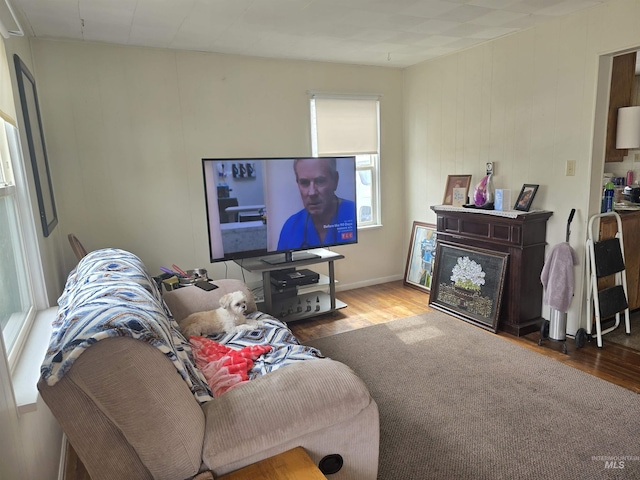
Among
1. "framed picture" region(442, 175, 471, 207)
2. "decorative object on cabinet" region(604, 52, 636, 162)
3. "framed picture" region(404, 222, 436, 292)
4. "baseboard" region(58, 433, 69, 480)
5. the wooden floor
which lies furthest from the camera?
"framed picture" region(404, 222, 436, 292)

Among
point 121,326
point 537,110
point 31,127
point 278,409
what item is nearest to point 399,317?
point 537,110

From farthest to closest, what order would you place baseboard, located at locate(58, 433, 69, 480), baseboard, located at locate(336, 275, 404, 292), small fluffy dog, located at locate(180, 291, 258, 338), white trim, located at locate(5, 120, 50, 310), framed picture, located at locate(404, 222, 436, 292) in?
baseboard, located at locate(336, 275, 404, 292), framed picture, located at locate(404, 222, 436, 292), small fluffy dog, located at locate(180, 291, 258, 338), white trim, located at locate(5, 120, 50, 310), baseboard, located at locate(58, 433, 69, 480)

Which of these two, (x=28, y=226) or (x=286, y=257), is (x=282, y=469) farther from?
(x=286, y=257)

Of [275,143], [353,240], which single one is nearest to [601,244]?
[353,240]

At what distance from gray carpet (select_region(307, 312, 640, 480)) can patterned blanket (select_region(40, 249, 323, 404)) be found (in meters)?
0.69

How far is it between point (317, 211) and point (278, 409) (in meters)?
2.37

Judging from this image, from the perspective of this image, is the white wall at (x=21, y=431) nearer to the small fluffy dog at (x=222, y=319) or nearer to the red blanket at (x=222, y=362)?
the red blanket at (x=222, y=362)

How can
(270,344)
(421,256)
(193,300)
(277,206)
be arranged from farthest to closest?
(421,256) < (277,206) < (193,300) < (270,344)

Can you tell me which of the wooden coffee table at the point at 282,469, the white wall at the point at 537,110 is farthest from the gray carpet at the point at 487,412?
the white wall at the point at 537,110

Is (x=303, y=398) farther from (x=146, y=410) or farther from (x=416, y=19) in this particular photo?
(x=416, y=19)

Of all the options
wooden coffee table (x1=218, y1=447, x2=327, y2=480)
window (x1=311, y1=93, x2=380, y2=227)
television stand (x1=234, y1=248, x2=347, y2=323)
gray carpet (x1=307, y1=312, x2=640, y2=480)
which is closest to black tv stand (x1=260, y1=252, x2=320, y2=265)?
television stand (x1=234, y1=248, x2=347, y2=323)

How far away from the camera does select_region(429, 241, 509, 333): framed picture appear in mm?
3307

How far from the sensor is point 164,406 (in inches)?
46.4

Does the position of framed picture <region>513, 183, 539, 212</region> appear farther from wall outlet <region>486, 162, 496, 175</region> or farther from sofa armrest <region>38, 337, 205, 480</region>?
sofa armrest <region>38, 337, 205, 480</region>
